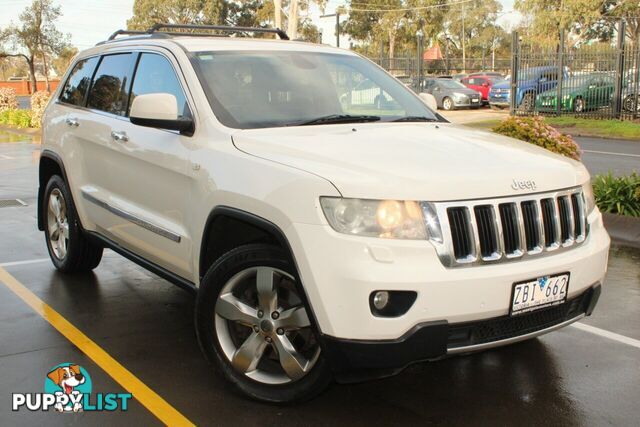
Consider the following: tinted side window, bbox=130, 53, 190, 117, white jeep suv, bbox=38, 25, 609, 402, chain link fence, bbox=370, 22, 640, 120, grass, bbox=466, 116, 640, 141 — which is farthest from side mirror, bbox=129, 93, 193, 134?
chain link fence, bbox=370, 22, 640, 120

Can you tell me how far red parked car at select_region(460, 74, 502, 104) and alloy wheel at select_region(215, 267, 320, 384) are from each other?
3083cm

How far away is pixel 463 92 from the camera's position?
32.4 metres

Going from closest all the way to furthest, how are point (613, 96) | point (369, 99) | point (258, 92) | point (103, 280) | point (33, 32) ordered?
point (258, 92) < point (369, 99) < point (103, 280) < point (613, 96) < point (33, 32)

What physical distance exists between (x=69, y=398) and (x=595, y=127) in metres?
20.3

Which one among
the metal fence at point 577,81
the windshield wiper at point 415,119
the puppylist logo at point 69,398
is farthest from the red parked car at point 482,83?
the puppylist logo at point 69,398

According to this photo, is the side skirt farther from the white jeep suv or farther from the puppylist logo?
the puppylist logo

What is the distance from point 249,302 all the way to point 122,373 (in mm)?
997

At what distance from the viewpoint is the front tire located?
363 centimetres

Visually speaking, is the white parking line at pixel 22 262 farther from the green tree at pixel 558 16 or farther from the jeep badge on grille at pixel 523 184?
the green tree at pixel 558 16

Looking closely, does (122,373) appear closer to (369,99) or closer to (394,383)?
(394,383)

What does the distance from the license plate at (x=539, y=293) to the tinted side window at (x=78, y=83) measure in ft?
13.0

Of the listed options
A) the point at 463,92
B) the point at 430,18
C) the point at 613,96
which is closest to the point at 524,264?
the point at 613,96

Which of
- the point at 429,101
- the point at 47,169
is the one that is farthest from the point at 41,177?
the point at 429,101

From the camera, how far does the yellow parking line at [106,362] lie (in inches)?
150
